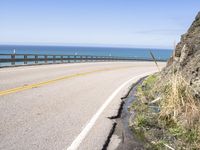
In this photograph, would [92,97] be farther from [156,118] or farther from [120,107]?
[156,118]

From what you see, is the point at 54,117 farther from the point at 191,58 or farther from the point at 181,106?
the point at 191,58

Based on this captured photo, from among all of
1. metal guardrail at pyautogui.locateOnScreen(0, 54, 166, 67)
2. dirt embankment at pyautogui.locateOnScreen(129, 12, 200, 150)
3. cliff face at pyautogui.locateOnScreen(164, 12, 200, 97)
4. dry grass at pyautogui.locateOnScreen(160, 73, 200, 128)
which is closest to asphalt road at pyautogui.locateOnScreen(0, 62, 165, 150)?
dirt embankment at pyautogui.locateOnScreen(129, 12, 200, 150)

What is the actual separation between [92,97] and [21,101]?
111 inches

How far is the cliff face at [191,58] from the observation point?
10.5m

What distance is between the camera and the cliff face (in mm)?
10516

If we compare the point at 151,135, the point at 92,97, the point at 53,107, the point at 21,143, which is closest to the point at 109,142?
the point at 151,135

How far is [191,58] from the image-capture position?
41.1 ft

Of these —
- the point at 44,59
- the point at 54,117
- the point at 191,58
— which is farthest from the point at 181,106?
the point at 44,59

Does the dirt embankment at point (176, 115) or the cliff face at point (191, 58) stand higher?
the cliff face at point (191, 58)

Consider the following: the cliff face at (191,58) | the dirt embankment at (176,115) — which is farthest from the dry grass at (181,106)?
the cliff face at (191,58)

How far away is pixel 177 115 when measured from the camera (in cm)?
915

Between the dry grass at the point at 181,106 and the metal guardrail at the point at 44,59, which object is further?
the metal guardrail at the point at 44,59

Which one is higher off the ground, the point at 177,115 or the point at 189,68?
the point at 189,68

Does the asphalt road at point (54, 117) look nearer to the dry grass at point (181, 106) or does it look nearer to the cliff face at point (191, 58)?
the dry grass at point (181, 106)
